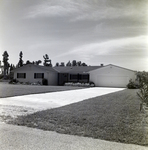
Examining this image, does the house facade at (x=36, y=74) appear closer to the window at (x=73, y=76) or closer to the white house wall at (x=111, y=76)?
the window at (x=73, y=76)

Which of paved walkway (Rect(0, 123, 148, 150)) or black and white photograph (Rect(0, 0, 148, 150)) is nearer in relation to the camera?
black and white photograph (Rect(0, 0, 148, 150))

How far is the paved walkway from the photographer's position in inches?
125

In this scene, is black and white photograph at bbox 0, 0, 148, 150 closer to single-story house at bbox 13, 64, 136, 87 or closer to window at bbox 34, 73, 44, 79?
single-story house at bbox 13, 64, 136, 87

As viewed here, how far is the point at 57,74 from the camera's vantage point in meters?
30.6

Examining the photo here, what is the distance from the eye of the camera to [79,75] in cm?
3008

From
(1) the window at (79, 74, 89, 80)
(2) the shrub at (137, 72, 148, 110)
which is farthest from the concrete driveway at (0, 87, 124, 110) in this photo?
(1) the window at (79, 74, 89, 80)

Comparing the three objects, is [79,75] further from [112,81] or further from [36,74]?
[36,74]

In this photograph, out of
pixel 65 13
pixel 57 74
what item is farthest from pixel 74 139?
pixel 57 74

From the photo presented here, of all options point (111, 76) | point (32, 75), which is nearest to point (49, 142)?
point (111, 76)

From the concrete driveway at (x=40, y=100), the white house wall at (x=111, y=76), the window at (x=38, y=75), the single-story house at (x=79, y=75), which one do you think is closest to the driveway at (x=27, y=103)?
the concrete driveway at (x=40, y=100)

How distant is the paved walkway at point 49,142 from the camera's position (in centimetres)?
319

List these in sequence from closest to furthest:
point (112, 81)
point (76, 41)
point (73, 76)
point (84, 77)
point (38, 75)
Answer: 1. point (76, 41)
2. point (112, 81)
3. point (38, 75)
4. point (84, 77)
5. point (73, 76)

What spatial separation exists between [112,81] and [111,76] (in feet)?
2.39

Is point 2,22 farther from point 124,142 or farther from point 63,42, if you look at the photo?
point 124,142
